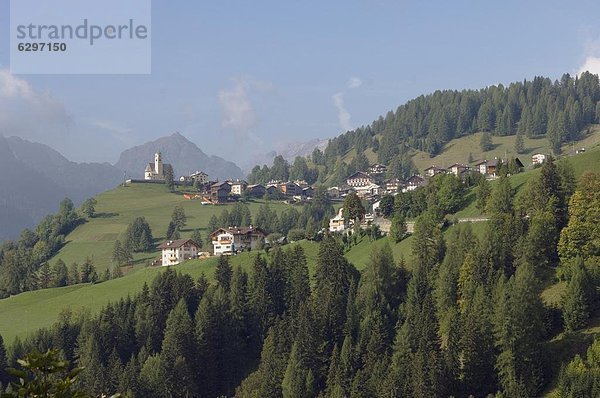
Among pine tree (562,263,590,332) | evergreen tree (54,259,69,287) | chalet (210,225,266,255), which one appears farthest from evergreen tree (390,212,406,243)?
evergreen tree (54,259,69,287)

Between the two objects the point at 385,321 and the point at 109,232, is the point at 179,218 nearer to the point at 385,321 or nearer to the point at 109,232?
the point at 109,232

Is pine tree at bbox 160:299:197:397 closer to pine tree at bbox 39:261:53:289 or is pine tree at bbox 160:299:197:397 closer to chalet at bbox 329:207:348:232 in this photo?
chalet at bbox 329:207:348:232

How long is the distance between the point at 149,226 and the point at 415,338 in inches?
4394

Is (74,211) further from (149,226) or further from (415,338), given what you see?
(415,338)

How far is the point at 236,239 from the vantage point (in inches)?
5187

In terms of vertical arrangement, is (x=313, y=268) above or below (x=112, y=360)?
above

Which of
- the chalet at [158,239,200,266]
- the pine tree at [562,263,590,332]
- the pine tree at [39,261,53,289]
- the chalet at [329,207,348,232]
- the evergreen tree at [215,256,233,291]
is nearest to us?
the pine tree at [562,263,590,332]

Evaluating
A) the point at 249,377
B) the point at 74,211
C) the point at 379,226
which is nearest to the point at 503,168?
the point at 379,226

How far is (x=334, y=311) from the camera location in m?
84.6

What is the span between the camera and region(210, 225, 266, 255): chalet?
130500 millimetres

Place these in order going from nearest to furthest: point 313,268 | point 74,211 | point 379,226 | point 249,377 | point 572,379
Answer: point 572,379, point 249,377, point 313,268, point 379,226, point 74,211

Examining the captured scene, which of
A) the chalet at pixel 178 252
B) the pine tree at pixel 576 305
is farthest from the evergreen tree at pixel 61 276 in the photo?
the pine tree at pixel 576 305

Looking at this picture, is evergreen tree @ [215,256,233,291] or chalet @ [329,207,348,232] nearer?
evergreen tree @ [215,256,233,291]

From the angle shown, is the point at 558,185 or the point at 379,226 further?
the point at 379,226
